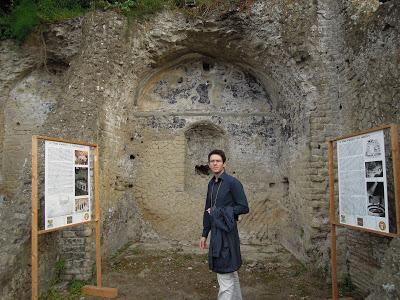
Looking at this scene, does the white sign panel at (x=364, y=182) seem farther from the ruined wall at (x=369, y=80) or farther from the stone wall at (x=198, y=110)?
the stone wall at (x=198, y=110)

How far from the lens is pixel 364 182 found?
349 centimetres

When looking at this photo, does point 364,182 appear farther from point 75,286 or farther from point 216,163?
point 75,286

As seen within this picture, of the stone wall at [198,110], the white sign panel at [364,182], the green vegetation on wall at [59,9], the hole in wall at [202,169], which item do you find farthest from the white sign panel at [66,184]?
the hole in wall at [202,169]

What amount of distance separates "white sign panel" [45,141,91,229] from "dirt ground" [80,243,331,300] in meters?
1.22

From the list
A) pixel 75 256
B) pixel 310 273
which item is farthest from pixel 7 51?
pixel 310 273

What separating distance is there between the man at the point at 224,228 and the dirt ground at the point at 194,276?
53.6 inches

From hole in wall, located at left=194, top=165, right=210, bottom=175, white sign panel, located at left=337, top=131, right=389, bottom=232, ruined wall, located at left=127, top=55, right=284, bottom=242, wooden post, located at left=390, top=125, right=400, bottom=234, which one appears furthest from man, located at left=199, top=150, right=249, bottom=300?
hole in wall, located at left=194, top=165, right=210, bottom=175

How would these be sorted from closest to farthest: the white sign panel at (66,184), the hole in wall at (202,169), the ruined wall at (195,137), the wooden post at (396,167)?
the wooden post at (396,167) < the white sign panel at (66,184) < the ruined wall at (195,137) < the hole in wall at (202,169)

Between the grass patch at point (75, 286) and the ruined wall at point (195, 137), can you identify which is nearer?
Answer: the grass patch at point (75, 286)

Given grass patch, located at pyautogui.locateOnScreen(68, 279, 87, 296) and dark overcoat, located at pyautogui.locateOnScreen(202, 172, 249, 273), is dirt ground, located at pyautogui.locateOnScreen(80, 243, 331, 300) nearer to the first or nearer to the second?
grass patch, located at pyautogui.locateOnScreen(68, 279, 87, 296)

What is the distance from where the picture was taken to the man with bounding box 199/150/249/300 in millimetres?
3453

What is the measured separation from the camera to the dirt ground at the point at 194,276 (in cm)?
477

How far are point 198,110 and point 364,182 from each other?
15.9 feet

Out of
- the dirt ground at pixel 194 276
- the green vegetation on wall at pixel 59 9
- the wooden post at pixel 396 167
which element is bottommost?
the dirt ground at pixel 194 276
